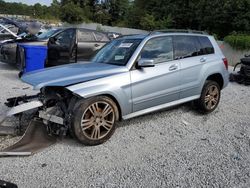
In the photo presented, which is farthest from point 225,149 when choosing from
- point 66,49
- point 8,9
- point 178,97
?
point 8,9

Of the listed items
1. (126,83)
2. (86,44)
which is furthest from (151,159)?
(86,44)

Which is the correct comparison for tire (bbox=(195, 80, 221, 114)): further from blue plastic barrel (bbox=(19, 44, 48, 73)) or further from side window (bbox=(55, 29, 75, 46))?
blue plastic barrel (bbox=(19, 44, 48, 73))

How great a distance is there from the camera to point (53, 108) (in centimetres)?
473

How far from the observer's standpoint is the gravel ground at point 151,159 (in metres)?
3.66

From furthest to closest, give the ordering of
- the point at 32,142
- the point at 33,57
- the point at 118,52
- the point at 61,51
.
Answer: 1. the point at 61,51
2. the point at 33,57
3. the point at 118,52
4. the point at 32,142

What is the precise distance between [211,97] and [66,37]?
568 centimetres

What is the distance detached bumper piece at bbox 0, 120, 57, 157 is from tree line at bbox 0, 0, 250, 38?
18723mm

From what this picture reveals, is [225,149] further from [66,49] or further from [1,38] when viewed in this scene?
[1,38]

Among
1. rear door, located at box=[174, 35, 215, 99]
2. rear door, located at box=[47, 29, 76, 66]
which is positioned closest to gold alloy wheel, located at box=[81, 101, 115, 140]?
rear door, located at box=[174, 35, 215, 99]

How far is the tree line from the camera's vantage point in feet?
69.9

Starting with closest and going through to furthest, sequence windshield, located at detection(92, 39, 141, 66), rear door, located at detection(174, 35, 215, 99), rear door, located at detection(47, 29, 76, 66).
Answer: windshield, located at detection(92, 39, 141, 66) → rear door, located at detection(174, 35, 215, 99) → rear door, located at detection(47, 29, 76, 66)

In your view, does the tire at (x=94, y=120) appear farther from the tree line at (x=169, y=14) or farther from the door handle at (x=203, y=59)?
the tree line at (x=169, y=14)

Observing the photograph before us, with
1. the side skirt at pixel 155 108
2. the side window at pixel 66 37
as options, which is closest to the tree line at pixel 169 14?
the side window at pixel 66 37

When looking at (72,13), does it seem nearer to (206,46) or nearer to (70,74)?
(206,46)
